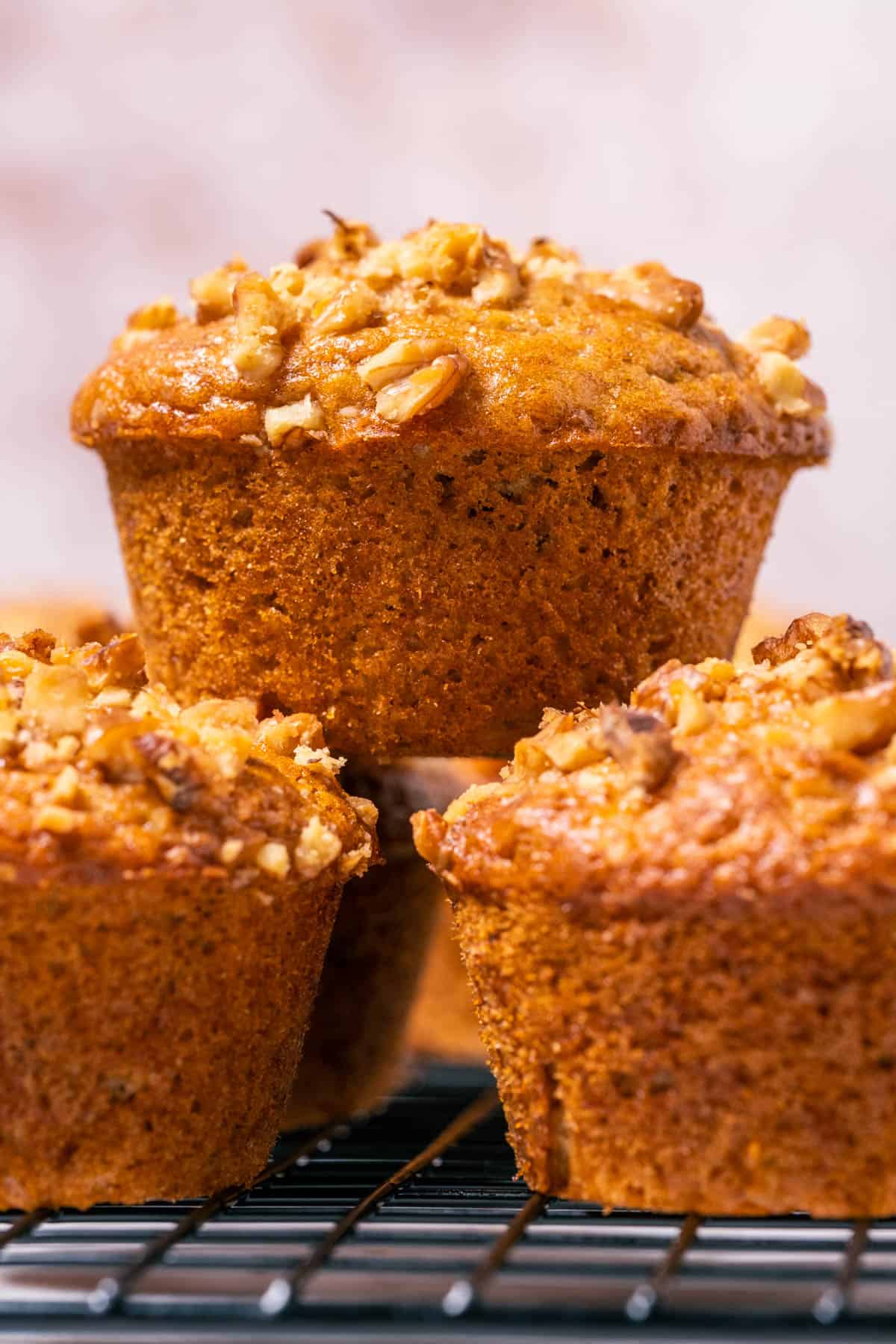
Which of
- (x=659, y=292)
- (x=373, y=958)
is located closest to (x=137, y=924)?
(x=373, y=958)

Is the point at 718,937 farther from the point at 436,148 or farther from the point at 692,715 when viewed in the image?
the point at 436,148

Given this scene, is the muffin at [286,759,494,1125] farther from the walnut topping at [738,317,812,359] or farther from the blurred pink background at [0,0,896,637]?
the blurred pink background at [0,0,896,637]

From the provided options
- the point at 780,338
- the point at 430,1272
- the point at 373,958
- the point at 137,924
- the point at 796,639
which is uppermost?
the point at 780,338

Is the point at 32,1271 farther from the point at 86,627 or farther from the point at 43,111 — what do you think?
the point at 43,111

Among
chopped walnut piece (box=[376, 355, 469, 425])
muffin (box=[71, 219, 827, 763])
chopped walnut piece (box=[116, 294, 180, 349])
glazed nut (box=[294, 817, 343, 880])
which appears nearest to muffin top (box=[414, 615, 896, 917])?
glazed nut (box=[294, 817, 343, 880])

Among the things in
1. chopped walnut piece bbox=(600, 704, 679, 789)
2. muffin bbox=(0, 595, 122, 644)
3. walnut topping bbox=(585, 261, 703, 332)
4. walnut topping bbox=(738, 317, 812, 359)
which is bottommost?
muffin bbox=(0, 595, 122, 644)
